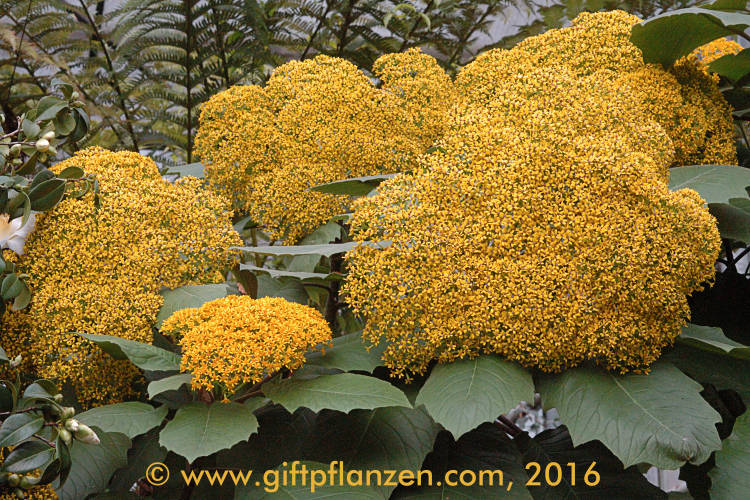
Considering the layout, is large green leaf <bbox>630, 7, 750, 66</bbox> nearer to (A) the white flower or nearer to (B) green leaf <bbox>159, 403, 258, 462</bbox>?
(B) green leaf <bbox>159, 403, 258, 462</bbox>

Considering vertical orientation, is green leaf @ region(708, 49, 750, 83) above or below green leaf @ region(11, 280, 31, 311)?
above

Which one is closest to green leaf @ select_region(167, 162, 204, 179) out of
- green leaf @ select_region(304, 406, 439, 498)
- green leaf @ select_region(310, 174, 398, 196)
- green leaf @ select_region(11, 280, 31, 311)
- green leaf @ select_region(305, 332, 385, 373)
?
green leaf @ select_region(310, 174, 398, 196)

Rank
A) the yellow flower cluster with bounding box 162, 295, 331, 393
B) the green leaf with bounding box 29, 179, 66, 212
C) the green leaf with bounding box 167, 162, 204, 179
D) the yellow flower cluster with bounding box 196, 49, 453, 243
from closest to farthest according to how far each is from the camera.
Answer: the yellow flower cluster with bounding box 162, 295, 331, 393 < the green leaf with bounding box 29, 179, 66, 212 < the yellow flower cluster with bounding box 196, 49, 453, 243 < the green leaf with bounding box 167, 162, 204, 179

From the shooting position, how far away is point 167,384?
90cm

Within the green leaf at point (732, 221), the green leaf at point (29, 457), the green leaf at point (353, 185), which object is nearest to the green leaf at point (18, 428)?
the green leaf at point (29, 457)

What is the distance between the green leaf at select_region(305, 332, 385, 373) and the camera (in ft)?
3.29

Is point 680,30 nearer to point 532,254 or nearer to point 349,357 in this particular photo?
point 532,254

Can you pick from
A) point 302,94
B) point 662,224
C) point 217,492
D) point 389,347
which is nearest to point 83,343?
point 217,492

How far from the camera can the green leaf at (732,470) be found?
86 centimetres

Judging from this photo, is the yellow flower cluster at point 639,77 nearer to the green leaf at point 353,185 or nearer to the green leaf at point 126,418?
the green leaf at point 353,185

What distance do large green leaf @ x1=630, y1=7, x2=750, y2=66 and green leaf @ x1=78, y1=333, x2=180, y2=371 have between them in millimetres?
1036

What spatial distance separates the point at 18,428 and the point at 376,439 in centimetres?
47

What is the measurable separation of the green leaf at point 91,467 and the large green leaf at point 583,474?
64 cm

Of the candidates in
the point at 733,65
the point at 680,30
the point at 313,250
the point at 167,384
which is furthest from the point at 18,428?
the point at 733,65
